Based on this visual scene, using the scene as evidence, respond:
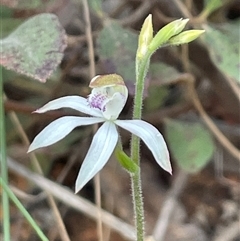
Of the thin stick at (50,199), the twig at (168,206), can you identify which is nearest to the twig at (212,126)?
the twig at (168,206)

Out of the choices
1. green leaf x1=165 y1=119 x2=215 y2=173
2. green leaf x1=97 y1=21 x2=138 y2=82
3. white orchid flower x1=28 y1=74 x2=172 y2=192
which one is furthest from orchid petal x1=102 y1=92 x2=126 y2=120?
green leaf x1=165 y1=119 x2=215 y2=173

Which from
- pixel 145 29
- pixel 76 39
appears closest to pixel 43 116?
pixel 76 39

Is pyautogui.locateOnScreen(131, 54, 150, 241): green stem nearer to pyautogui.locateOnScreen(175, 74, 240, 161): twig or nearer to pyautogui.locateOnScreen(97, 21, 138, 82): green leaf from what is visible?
pyautogui.locateOnScreen(97, 21, 138, 82): green leaf

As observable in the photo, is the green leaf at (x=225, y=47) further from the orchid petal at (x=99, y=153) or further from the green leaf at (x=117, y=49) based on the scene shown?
the orchid petal at (x=99, y=153)

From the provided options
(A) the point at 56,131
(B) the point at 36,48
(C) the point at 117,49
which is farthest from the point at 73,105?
(C) the point at 117,49

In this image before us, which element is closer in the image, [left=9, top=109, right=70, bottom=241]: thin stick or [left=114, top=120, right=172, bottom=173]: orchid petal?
[left=114, top=120, right=172, bottom=173]: orchid petal

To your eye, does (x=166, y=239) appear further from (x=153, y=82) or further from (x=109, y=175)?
(x=153, y=82)
